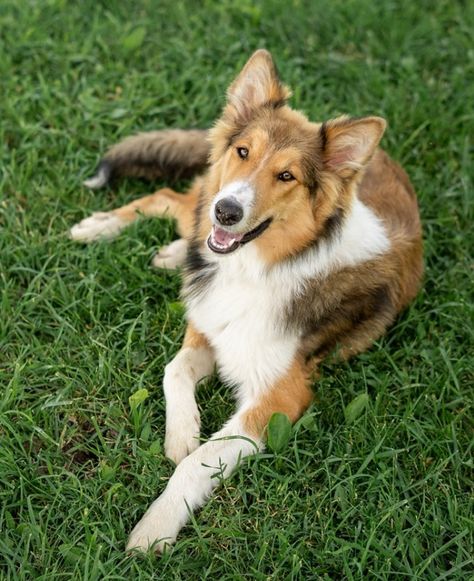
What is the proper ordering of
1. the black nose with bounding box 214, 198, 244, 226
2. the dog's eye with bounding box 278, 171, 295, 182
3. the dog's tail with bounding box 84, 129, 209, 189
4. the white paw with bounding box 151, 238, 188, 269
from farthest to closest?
the dog's tail with bounding box 84, 129, 209, 189 < the white paw with bounding box 151, 238, 188, 269 < the dog's eye with bounding box 278, 171, 295, 182 < the black nose with bounding box 214, 198, 244, 226

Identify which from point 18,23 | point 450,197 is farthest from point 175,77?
point 450,197

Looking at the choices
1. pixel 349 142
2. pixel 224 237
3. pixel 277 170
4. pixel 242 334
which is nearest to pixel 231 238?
pixel 224 237

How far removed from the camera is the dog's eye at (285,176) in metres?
3.48

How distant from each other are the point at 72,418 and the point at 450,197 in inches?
123

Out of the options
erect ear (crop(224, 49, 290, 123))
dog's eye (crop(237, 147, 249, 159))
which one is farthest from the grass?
erect ear (crop(224, 49, 290, 123))

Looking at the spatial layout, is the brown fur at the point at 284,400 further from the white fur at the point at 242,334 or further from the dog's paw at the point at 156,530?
the dog's paw at the point at 156,530

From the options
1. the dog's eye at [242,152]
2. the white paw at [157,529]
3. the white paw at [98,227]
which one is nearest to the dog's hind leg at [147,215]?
the white paw at [98,227]

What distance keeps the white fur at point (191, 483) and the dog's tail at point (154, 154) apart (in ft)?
6.50

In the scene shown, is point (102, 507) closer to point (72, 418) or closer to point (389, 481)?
point (72, 418)

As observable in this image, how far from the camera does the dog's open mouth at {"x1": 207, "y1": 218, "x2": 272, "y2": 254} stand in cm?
352

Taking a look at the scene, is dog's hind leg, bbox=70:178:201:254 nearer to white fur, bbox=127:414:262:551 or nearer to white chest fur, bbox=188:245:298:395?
white chest fur, bbox=188:245:298:395

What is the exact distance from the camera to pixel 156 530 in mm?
3264

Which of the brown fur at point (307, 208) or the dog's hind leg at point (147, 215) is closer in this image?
the brown fur at point (307, 208)

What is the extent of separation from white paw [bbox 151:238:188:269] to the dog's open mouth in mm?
966
